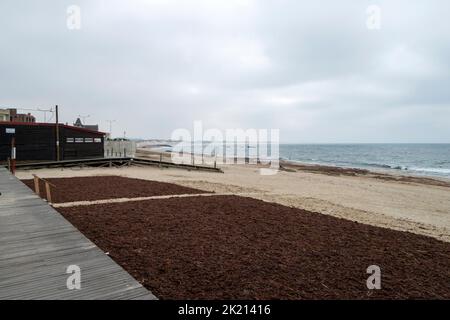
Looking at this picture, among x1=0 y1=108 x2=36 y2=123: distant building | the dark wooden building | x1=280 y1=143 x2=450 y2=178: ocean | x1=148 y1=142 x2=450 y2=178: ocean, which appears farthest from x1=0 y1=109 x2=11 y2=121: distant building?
x1=280 y1=143 x2=450 y2=178: ocean

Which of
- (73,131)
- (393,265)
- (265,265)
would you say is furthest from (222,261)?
(73,131)

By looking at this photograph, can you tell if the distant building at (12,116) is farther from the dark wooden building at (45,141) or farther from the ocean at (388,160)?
the ocean at (388,160)

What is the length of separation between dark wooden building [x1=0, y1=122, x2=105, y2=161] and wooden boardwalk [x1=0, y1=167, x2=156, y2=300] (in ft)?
75.0

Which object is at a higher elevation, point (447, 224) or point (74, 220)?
point (74, 220)

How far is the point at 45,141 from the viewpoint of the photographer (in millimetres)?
28344

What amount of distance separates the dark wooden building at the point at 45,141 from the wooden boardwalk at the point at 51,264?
900 inches

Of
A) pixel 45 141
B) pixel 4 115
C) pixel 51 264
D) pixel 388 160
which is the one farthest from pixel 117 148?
pixel 388 160

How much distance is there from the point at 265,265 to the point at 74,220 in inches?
220

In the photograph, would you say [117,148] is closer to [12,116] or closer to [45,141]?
[45,141]

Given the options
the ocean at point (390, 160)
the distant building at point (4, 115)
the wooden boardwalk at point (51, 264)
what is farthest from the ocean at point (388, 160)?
the distant building at point (4, 115)
